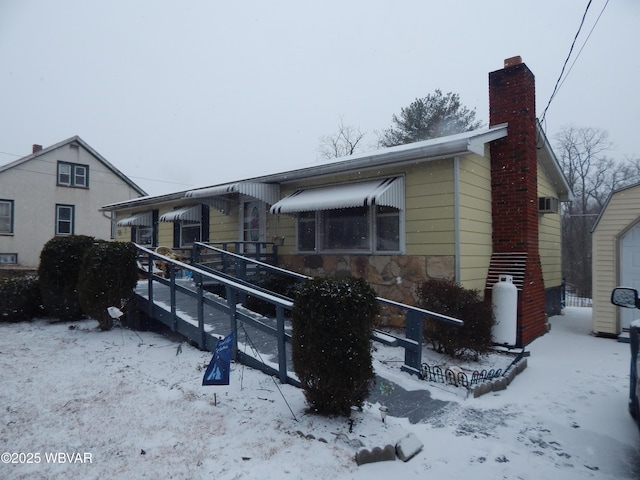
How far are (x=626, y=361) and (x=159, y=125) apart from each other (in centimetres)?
8603

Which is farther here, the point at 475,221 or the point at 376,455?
the point at 475,221

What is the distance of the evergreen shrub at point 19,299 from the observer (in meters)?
7.38

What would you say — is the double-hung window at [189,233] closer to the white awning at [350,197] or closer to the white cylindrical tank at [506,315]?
the white awning at [350,197]

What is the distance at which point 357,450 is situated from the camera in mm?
3328

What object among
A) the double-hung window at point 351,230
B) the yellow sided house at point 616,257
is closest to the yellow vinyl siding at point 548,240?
the yellow sided house at point 616,257

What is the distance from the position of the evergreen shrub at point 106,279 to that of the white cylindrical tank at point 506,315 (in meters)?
6.75

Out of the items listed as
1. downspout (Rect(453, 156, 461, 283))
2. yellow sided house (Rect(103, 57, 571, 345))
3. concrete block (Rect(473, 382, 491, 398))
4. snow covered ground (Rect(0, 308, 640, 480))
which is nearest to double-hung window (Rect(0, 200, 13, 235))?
yellow sided house (Rect(103, 57, 571, 345))

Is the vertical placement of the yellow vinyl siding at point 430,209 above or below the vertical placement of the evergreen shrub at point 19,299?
above

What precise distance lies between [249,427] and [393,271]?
16.9ft

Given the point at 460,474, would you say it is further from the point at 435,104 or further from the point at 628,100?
the point at 435,104

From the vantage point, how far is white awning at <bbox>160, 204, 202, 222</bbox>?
40.5ft

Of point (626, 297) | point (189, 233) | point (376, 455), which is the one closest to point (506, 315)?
point (626, 297)

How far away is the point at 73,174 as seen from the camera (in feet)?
77.2

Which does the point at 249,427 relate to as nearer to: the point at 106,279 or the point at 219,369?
the point at 219,369
